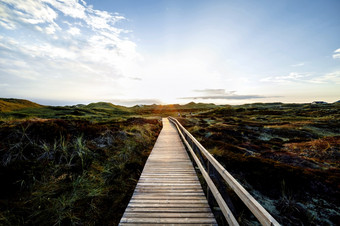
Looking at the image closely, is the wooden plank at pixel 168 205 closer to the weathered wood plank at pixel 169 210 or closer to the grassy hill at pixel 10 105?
the weathered wood plank at pixel 169 210

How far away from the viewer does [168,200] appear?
3.45 meters

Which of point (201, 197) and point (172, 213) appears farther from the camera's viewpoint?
point (201, 197)

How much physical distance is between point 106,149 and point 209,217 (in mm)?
5108

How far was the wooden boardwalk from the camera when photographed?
285 cm

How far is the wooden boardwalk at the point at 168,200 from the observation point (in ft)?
9.35

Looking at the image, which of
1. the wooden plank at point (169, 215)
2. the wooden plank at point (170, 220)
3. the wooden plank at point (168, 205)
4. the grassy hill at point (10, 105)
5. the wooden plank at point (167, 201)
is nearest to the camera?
the wooden plank at point (170, 220)

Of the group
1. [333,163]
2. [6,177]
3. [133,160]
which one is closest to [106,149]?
[133,160]

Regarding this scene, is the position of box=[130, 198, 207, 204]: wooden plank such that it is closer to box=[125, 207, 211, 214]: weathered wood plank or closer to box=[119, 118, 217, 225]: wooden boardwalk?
box=[119, 118, 217, 225]: wooden boardwalk

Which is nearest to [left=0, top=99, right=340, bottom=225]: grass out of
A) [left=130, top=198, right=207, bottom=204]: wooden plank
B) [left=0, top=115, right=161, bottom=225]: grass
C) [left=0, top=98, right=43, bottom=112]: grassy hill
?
[left=0, top=115, right=161, bottom=225]: grass

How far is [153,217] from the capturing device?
115 inches

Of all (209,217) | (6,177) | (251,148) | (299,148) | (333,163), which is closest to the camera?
(209,217)

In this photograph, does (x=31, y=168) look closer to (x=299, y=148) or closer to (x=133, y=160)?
(x=133, y=160)

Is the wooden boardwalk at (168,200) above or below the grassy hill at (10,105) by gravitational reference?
below

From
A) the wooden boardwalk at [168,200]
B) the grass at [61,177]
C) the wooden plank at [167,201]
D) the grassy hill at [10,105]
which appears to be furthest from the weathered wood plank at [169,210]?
the grassy hill at [10,105]
